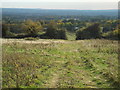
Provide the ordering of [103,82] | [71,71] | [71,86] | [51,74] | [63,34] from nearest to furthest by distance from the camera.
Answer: [71,86]
[103,82]
[51,74]
[71,71]
[63,34]

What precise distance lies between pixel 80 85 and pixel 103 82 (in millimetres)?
1198

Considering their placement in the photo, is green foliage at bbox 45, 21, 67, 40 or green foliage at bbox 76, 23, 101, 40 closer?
green foliage at bbox 45, 21, 67, 40

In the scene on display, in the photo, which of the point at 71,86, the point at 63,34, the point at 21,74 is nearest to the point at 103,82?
the point at 71,86

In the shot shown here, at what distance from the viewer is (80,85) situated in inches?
273

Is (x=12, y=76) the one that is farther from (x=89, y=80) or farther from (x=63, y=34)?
(x=63, y=34)

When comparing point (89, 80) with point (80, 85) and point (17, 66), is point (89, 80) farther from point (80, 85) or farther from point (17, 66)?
point (17, 66)

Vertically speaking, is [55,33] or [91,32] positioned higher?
[91,32]

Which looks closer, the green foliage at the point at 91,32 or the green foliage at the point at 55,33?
the green foliage at the point at 55,33

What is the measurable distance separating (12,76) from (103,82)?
439cm

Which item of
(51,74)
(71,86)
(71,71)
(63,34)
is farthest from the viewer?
(63,34)

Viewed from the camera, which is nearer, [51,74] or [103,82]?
[103,82]

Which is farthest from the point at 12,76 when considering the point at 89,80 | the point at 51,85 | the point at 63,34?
the point at 63,34

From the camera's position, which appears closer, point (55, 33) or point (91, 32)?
point (55, 33)

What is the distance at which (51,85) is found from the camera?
22.5ft
